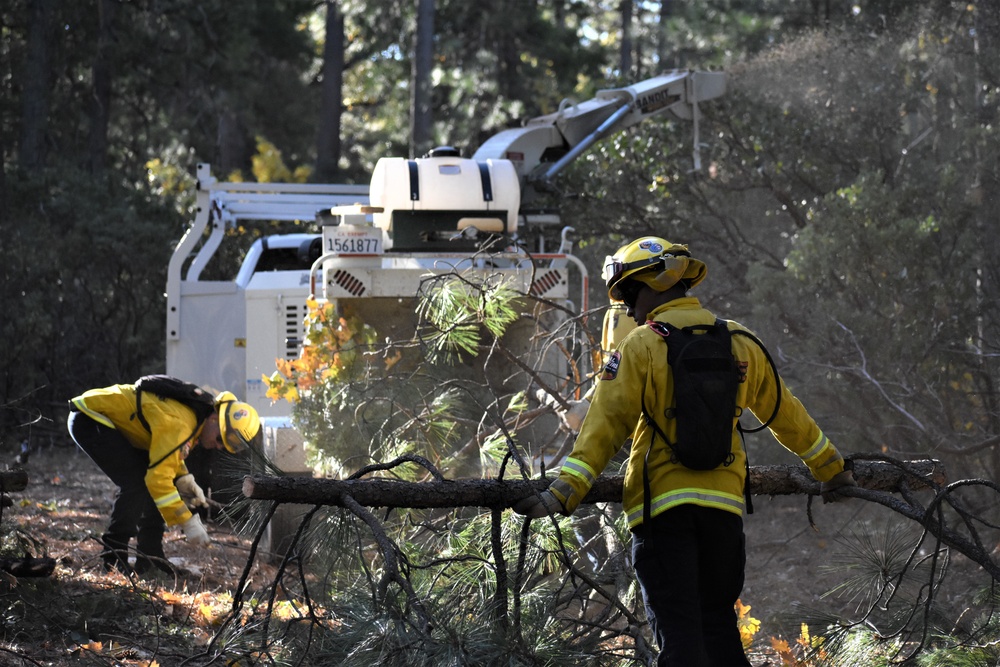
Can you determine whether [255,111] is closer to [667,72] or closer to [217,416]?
[667,72]

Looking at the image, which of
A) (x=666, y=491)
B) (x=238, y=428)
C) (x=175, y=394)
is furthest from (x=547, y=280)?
(x=666, y=491)

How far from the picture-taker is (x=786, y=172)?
39.0 ft

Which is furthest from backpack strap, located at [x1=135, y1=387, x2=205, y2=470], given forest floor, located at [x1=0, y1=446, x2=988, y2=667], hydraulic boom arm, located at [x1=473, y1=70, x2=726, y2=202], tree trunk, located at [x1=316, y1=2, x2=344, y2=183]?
tree trunk, located at [x1=316, y1=2, x2=344, y2=183]

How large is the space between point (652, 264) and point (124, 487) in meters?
4.14

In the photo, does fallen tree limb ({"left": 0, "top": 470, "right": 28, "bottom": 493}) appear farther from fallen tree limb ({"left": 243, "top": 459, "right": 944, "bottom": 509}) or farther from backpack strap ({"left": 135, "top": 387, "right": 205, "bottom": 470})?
fallen tree limb ({"left": 243, "top": 459, "right": 944, "bottom": 509})

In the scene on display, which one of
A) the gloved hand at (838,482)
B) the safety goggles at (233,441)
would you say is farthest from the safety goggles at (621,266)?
the safety goggles at (233,441)

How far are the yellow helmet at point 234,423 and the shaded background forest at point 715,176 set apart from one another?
63.0 inches

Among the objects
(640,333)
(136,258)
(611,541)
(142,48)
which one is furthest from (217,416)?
(142,48)

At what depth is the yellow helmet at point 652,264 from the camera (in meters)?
4.14

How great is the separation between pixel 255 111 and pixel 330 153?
7.25 feet

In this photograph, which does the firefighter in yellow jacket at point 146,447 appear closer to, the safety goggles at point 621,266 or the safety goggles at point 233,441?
the safety goggles at point 233,441

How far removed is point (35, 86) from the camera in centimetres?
1808

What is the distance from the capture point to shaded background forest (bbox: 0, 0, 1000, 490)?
342 inches

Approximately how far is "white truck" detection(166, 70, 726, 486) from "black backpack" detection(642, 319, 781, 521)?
258 centimetres
